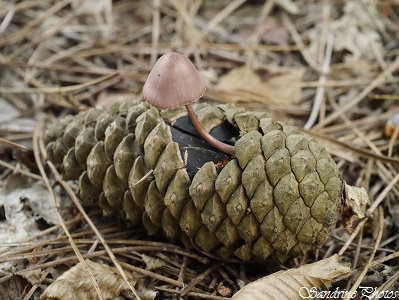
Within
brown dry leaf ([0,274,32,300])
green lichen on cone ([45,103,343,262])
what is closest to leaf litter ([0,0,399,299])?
brown dry leaf ([0,274,32,300])

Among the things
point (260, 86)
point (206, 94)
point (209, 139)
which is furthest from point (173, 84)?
Answer: point (260, 86)

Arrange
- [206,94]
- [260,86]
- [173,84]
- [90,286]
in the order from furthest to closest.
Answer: [260,86]
[206,94]
[90,286]
[173,84]

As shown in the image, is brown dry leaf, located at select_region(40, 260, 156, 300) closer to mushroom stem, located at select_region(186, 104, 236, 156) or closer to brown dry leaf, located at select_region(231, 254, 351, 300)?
brown dry leaf, located at select_region(231, 254, 351, 300)

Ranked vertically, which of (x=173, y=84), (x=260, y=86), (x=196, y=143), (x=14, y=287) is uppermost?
(x=173, y=84)

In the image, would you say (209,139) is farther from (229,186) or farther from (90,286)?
(90,286)

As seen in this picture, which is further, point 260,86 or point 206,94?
point 260,86

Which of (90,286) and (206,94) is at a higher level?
→ (206,94)

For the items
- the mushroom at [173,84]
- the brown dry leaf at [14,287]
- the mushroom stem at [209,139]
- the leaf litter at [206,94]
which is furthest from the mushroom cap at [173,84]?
the brown dry leaf at [14,287]

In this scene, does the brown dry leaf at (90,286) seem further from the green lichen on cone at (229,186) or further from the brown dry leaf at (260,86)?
the brown dry leaf at (260,86)
